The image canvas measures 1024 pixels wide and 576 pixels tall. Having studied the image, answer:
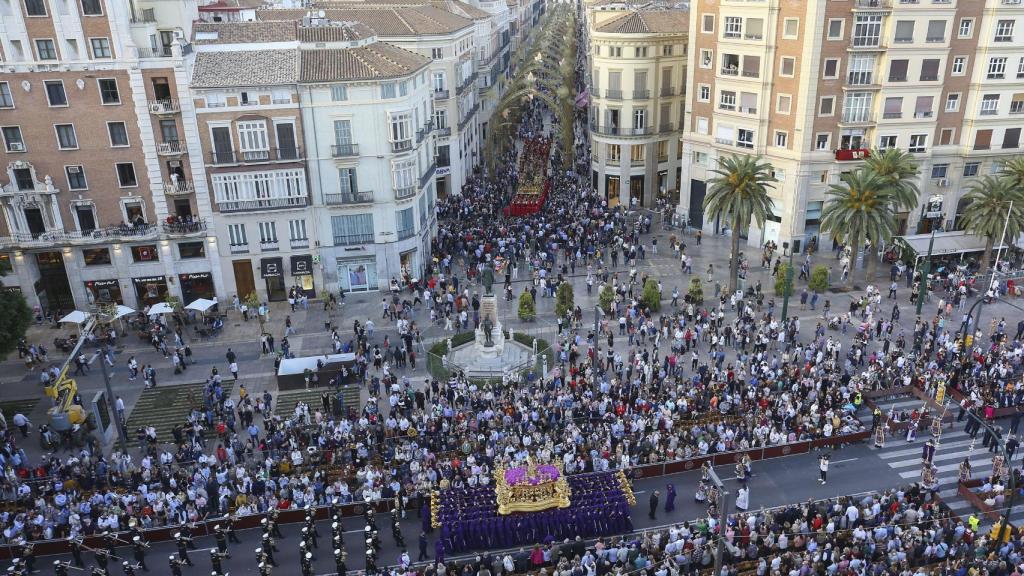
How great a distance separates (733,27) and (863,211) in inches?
736

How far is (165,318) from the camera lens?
52.7m

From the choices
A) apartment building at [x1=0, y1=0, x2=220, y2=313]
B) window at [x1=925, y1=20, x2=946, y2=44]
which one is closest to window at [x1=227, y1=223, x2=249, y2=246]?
apartment building at [x1=0, y1=0, x2=220, y2=313]

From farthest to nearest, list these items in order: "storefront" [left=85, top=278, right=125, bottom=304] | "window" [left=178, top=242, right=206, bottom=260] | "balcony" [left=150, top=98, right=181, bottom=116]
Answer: "window" [left=178, top=242, right=206, bottom=260] < "storefront" [left=85, top=278, right=125, bottom=304] < "balcony" [left=150, top=98, right=181, bottom=116]

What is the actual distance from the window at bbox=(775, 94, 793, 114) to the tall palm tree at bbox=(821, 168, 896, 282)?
28.6 feet

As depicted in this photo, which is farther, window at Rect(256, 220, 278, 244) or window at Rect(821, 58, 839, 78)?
window at Rect(821, 58, 839, 78)

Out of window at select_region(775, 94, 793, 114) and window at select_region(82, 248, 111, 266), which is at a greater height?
window at select_region(775, 94, 793, 114)

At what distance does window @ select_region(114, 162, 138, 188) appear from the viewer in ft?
168

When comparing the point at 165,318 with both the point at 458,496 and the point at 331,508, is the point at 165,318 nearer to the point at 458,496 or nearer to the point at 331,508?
the point at 331,508

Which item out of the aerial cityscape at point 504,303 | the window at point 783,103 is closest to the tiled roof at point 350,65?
the aerial cityscape at point 504,303

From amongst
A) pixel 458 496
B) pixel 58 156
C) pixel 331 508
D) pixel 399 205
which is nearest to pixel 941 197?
pixel 399 205

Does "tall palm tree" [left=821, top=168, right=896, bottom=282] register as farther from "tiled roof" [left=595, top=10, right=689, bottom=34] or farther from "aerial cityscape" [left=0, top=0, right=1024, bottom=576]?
"tiled roof" [left=595, top=10, right=689, bottom=34]

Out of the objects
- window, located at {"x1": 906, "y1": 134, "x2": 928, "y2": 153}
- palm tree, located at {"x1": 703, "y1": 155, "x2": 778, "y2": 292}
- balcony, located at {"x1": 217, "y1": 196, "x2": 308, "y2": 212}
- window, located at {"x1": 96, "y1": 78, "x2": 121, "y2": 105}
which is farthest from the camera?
window, located at {"x1": 906, "y1": 134, "x2": 928, "y2": 153}

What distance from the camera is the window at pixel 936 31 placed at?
2240 inches

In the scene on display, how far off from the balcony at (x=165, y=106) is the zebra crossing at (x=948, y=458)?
145 ft
